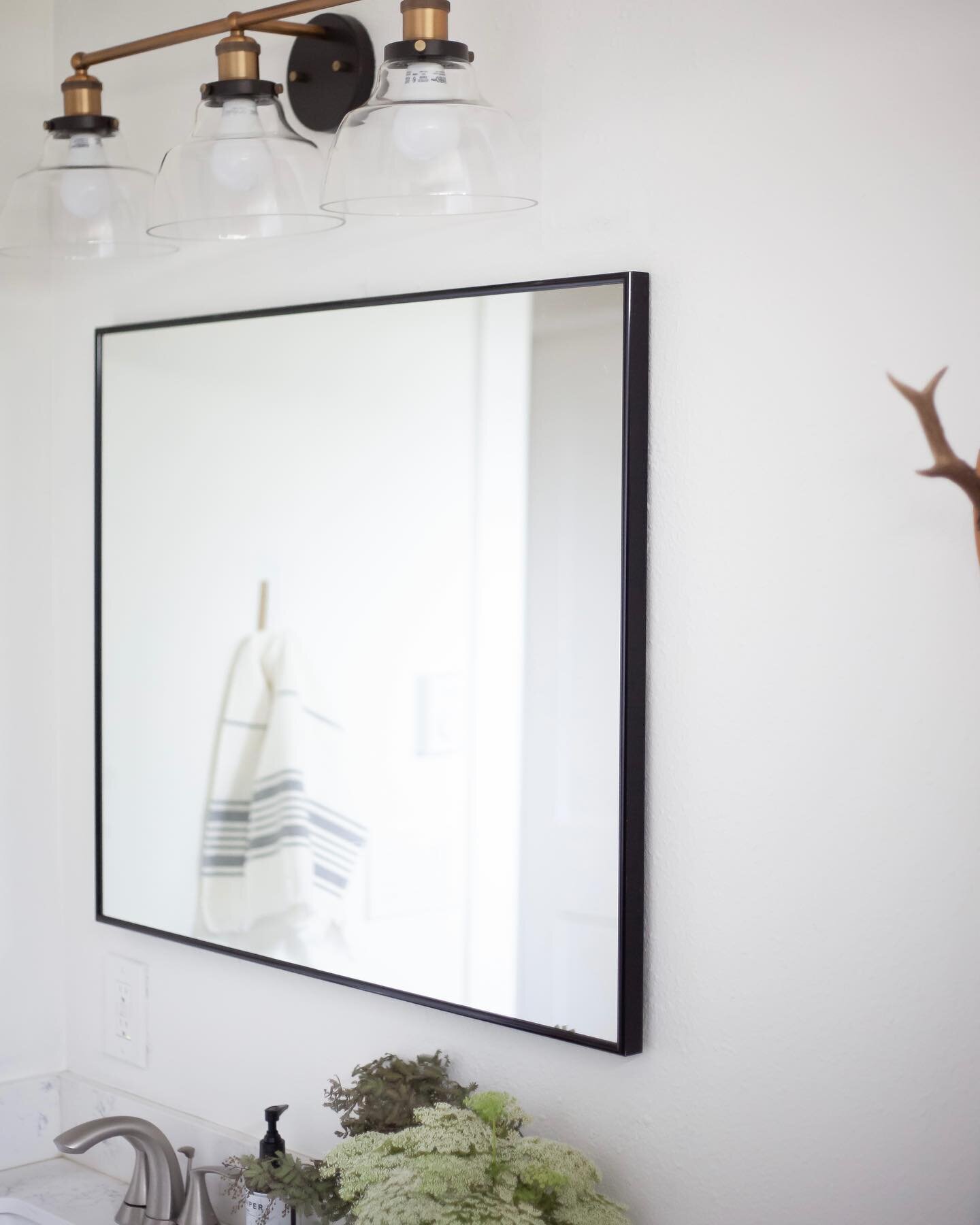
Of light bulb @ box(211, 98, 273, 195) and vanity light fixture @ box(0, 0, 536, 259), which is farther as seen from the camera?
light bulb @ box(211, 98, 273, 195)

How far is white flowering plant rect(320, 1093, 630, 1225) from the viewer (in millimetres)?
1074

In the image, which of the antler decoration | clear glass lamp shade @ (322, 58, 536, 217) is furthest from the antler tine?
clear glass lamp shade @ (322, 58, 536, 217)

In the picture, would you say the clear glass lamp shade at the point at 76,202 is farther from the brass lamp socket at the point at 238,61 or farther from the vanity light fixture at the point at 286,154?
the brass lamp socket at the point at 238,61

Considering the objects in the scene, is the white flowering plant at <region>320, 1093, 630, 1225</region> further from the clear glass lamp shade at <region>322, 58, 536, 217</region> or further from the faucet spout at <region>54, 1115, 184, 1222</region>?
the clear glass lamp shade at <region>322, 58, 536, 217</region>

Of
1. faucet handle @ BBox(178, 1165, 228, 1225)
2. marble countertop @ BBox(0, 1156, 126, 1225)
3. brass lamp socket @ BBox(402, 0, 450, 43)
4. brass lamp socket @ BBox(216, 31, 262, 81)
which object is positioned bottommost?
marble countertop @ BBox(0, 1156, 126, 1225)

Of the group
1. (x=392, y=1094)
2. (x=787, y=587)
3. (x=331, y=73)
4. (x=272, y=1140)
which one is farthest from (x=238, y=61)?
(x=272, y=1140)

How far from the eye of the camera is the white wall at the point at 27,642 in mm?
1757

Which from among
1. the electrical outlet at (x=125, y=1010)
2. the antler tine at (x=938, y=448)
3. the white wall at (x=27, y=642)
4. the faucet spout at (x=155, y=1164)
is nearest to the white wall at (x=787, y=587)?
the antler tine at (x=938, y=448)

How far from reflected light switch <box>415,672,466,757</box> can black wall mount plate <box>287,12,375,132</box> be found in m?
0.63

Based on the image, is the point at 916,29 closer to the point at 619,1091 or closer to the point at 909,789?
the point at 909,789

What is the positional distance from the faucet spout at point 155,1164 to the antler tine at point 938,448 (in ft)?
3.83

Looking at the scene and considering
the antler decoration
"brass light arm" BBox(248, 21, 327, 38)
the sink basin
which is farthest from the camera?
the sink basin

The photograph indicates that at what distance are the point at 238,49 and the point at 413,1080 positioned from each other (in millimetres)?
1025

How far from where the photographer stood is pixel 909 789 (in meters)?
1.03
